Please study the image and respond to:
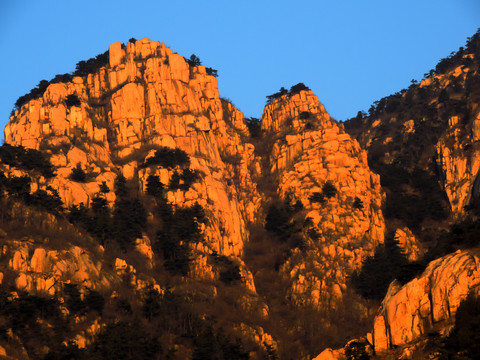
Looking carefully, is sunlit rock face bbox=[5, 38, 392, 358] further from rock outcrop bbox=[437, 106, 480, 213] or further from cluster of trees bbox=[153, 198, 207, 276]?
rock outcrop bbox=[437, 106, 480, 213]

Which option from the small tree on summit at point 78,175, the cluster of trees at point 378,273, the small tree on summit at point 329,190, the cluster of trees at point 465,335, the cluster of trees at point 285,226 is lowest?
the cluster of trees at point 465,335

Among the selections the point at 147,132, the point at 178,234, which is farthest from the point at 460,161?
the point at 147,132

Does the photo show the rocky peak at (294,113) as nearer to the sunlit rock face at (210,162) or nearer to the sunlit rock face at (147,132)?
the sunlit rock face at (210,162)

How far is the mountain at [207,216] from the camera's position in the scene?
273 feet

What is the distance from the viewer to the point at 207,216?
110 meters

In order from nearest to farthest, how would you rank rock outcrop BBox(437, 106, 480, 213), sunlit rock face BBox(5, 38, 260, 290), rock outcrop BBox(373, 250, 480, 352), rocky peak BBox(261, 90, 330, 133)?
rock outcrop BBox(373, 250, 480, 352)
sunlit rock face BBox(5, 38, 260, 290)
rock outcrop BBox(437, 106, 480, 213)
rocky peak BBox(261, 90, 330, 133)

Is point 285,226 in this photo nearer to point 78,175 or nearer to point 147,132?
point 147,132

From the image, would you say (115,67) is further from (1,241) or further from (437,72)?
(437,72)

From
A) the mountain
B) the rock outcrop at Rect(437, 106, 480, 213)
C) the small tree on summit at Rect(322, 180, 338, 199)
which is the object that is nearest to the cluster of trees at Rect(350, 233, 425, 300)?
the mountain

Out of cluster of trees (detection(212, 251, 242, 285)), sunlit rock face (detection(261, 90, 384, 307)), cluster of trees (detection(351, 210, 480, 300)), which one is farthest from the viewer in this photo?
sunlit rock face (detection(261, 90, 384, 307))

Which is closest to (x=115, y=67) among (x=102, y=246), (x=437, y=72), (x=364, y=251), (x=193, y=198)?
(x=193, y=198)

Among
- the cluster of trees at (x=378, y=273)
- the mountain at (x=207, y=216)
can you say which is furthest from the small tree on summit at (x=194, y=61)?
the cluster of trees at (x=378, y=273)

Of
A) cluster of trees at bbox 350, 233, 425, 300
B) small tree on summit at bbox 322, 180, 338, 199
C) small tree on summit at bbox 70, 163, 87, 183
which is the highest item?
small tree on summit at bbox 70, 163, 87, 183

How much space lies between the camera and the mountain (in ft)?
273
